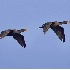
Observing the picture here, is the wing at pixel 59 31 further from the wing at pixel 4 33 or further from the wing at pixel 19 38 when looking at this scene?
the wing at pixel 4 33

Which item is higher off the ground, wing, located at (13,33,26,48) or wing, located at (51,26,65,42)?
wing, located at (51,26,65,42)

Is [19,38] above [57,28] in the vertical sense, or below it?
below

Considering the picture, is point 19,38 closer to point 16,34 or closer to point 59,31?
point 16,34

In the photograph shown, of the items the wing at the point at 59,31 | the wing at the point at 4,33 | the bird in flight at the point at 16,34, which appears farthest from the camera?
the wing at the point at 59,31

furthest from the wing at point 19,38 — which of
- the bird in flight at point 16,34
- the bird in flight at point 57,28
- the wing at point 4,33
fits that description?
the bird in flight at point 57,28

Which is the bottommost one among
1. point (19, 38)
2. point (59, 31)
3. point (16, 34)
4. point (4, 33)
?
point (19, 38)

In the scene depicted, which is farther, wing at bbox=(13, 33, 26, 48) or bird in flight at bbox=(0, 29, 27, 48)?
→ wing at bbox=(13, 33, 26, 48)

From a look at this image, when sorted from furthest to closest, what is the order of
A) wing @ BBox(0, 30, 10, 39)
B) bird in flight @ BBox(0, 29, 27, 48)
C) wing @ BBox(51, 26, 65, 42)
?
wing @ BBox(51, 26, 65, 42), bird in flight @ BBox(0, 29, 27, 48), wing @ BBox(0, 30, 10, 39)

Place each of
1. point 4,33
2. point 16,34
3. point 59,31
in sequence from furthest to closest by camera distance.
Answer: point 16,34
point 59,31
point 4,33

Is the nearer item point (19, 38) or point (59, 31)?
point (19, 38)

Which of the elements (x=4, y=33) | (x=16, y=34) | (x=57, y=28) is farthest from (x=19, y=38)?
(x=57, y=28)

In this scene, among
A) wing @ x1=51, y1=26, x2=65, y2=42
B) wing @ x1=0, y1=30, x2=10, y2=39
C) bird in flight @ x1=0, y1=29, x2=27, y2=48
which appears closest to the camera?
wing @ x1=0, y1=30, x2=10, y2=39

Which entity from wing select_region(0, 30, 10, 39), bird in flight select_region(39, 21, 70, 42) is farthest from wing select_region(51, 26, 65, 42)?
wing select_region(0, 30, 10, 39)

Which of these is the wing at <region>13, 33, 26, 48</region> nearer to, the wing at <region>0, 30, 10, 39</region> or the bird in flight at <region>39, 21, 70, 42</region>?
the wing at <region>0, 30, 10, 39</region>
